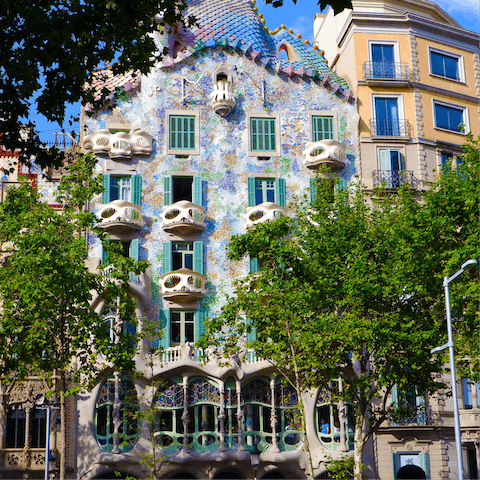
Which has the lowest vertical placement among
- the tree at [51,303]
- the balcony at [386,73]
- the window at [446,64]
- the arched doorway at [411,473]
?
the arched doorway at [411,473]

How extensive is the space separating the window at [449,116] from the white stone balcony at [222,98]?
1013 centimetres

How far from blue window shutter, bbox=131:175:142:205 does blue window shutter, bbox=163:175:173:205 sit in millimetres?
1057

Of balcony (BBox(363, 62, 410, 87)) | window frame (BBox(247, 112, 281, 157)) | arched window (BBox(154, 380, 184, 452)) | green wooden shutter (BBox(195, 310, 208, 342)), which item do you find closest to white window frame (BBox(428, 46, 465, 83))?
balcony (BBox(363, 62, 410, 87))

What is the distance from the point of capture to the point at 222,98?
36.3 m

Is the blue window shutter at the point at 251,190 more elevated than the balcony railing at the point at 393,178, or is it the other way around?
the balcony railing at the point at 393,178

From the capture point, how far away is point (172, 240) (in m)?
34.5

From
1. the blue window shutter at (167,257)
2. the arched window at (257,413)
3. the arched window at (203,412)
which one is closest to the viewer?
the arched window at (203,412)

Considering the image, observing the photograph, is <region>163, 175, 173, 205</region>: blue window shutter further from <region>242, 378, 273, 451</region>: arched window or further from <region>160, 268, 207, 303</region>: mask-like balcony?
<region>242, 378, 273, 451</region>: arched window

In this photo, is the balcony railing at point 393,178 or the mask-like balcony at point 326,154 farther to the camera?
the balcony railing at point 393,178

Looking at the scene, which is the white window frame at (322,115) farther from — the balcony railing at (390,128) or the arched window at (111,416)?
the arched window at (111,416)

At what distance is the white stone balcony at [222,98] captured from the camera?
3628 centimetres

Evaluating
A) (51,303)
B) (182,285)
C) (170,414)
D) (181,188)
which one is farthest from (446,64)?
(51,303)

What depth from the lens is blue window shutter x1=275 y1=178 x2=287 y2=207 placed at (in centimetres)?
3567

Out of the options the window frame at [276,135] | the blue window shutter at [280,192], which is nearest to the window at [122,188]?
the window frame at [276,135]
